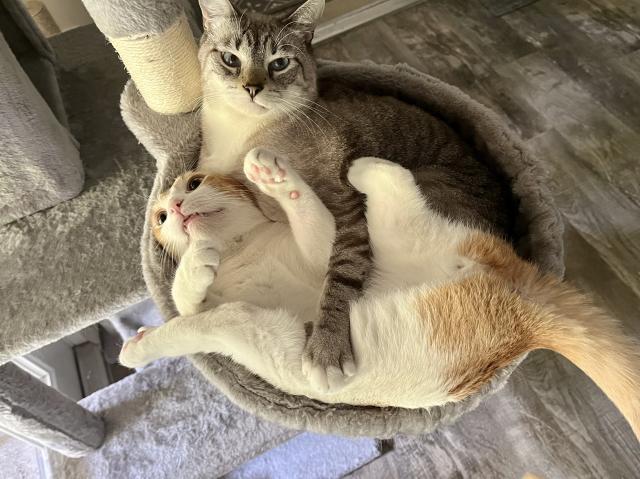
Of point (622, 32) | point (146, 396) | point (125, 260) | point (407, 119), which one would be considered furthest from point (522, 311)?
point (622, 32)

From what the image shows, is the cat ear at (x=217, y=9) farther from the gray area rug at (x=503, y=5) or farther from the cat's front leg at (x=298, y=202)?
the gray area rug at (x=503, y=5)

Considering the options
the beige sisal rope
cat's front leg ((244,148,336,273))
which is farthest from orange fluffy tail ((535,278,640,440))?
the beige sisal rope

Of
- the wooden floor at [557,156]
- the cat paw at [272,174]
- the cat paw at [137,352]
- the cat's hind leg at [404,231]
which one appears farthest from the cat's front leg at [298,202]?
the wooden floor at [557,156]

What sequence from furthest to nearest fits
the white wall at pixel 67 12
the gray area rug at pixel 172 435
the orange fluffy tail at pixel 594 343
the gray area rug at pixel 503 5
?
the gray area rug at pixel 503 5 → the white wall at pixel 67 12 → the gray area rug at pixel 172 435 → the orange fluffy tail at pixel 594 343

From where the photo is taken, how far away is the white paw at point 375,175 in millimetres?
1039

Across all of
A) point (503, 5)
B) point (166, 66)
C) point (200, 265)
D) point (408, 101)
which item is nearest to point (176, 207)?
point (200, 265)

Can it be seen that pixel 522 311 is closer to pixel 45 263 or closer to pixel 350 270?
pixel 350 270

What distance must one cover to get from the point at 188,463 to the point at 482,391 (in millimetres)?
847

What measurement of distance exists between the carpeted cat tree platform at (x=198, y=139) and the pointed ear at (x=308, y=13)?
0.21 m

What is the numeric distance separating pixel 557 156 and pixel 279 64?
3.74ft

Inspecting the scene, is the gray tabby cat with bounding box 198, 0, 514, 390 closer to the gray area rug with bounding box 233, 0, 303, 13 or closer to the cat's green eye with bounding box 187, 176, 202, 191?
the cat's green eye with bounding box 187, 176, 202, 191

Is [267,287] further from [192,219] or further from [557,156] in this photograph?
[557,156]

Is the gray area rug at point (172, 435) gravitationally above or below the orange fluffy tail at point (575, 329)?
below

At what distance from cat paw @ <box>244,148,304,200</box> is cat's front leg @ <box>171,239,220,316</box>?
154 millimetres
